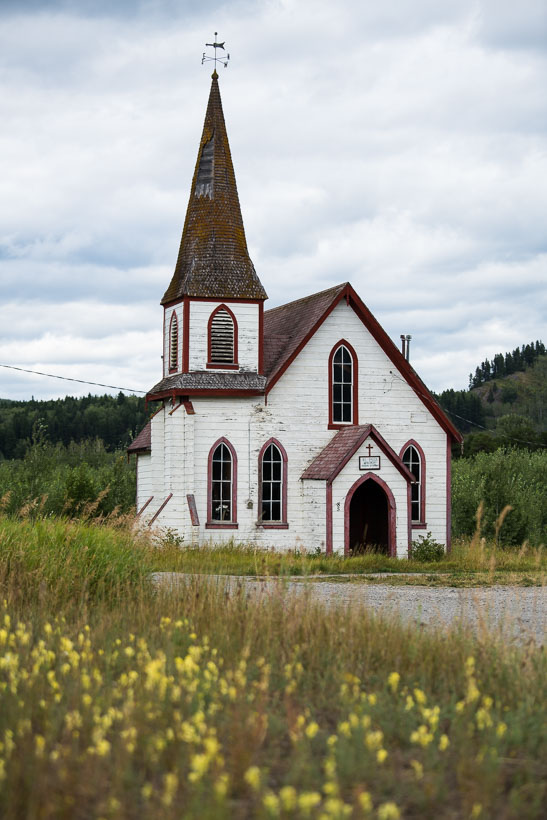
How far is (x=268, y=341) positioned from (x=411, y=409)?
15.7ft

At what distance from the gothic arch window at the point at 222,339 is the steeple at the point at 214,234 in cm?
54

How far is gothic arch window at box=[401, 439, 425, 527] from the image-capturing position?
2988 cm

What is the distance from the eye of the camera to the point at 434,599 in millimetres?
16641

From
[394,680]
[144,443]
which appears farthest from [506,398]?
[394,680]

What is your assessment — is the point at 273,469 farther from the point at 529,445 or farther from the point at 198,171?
the point at 529,445

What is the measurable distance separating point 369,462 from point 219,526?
4484 millimetres

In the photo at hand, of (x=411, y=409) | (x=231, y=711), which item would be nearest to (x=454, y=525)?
(x=411, y=409)

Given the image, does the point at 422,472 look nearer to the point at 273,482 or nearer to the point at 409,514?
the point at 409,514

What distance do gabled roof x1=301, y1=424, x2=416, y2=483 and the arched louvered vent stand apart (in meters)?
8.28

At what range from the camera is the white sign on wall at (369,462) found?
2759cm

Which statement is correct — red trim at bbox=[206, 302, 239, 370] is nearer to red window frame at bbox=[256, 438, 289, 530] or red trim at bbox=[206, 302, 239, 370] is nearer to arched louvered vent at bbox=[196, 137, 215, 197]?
red window frame at bbox=[256, 438, 289, 530]

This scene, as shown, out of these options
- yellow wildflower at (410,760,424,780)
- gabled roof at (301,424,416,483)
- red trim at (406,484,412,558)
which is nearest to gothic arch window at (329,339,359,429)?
gabled roof at (301,424,416,483)

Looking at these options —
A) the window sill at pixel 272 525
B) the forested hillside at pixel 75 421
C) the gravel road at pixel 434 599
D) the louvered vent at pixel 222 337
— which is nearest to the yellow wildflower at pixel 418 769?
the gravel road at pixel 434 599

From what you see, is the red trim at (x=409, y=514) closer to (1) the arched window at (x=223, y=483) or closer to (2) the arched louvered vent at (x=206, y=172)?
(1) the arched window at (x=223, y=483)
